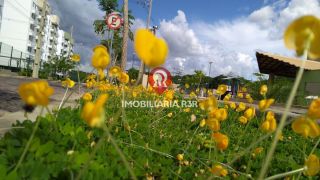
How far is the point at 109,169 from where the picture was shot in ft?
5.26

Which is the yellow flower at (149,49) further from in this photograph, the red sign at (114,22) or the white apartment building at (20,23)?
the white apartment building at (20,23)

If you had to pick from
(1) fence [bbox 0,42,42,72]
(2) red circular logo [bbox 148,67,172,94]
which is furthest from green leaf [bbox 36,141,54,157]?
(1) fence [bbox 0,42,42,72]

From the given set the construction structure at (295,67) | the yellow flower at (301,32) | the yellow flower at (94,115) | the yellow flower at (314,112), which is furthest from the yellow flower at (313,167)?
the construction structure at (295,67)

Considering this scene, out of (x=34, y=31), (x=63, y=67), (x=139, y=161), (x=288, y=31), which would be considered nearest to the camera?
(x=288, y=31)

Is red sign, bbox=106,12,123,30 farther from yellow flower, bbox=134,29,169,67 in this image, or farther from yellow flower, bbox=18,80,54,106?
yellow flower, bbox=134,29,169,67

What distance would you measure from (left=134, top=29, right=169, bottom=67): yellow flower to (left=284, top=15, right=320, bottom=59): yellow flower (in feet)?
0.87

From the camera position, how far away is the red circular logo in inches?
186

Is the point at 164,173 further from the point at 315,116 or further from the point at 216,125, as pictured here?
the point at 315,116

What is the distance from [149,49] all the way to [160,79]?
13.4ft

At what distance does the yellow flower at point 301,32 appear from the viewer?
0.79 metres

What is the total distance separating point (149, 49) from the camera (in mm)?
742

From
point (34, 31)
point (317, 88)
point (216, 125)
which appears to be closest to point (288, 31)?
point (216, 125)

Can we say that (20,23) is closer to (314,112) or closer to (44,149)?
(44,149)

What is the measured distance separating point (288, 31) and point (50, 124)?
5.15 ft
